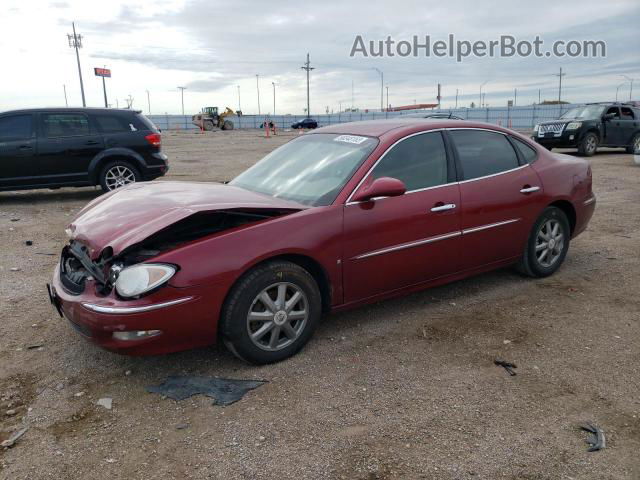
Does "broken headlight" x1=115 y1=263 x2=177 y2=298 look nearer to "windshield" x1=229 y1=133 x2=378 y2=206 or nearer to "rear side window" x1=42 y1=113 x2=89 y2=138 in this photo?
"windshield" x1=229 y1=133 x2=378 y2=206

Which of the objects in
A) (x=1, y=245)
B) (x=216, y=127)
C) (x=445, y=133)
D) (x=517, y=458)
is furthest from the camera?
(x=216, y=127)

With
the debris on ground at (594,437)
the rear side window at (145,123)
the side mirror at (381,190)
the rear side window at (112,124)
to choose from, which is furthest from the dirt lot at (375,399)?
the rear side window at (145,123)

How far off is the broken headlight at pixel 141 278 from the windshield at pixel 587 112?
17061mm

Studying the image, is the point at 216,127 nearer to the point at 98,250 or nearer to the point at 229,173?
the point at 229,173

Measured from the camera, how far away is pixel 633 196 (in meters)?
9.52

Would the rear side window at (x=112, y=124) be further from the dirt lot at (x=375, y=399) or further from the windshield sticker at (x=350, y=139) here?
the windshield sticker at (x=350, y=139)

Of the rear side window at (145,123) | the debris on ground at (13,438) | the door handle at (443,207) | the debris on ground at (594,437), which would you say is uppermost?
the rear side window at (145,123)

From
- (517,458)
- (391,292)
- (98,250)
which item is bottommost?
(517,458)

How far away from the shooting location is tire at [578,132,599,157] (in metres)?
16.4

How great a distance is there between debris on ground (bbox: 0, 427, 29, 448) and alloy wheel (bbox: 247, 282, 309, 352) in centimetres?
133

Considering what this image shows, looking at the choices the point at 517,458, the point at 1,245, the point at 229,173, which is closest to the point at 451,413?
the point at 517,458

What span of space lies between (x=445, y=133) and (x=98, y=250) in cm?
284

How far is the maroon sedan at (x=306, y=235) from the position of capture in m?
3.12

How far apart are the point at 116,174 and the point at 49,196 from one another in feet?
5.97
